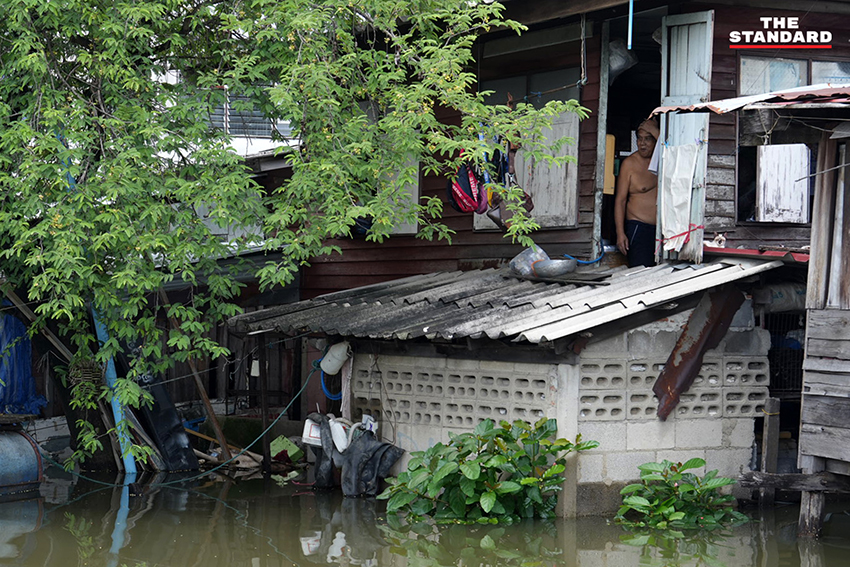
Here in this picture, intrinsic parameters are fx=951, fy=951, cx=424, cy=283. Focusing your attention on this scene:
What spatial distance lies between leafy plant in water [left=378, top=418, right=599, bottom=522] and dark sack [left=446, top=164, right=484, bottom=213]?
298 cm

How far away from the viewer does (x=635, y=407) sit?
966 centimetres

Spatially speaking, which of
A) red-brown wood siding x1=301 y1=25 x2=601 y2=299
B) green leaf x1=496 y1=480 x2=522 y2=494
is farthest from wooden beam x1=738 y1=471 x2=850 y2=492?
red-brown wood siding x1=301 y1=25 x2=601 y2=299

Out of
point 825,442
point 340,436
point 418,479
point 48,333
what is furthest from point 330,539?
point 48,333

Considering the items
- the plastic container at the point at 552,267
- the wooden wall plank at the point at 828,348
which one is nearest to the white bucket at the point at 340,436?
the plastic container at the point at 552,267

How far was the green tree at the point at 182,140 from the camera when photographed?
948 centimetres

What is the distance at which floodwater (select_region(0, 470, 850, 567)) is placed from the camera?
26.5 ft

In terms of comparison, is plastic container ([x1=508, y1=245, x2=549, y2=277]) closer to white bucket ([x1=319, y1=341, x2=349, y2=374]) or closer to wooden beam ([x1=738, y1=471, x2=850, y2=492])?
white bucket ([x1=319, y1=341, x2=349, y2=374])

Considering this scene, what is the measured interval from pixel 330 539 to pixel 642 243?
16.5 ft

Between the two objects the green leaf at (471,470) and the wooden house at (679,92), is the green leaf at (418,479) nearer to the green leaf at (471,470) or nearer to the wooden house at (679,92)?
the green leaf at (471,470)

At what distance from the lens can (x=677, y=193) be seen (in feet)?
33.9

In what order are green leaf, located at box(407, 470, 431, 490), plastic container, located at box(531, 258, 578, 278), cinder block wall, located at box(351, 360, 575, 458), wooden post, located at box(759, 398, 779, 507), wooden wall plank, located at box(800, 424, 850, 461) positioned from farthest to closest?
plastic container, located at box(531, 258, 578, 278) < wooden post, located at box(759, 398, 779, 507) < cinder block wall, located at box(351, 360, 575, 458) < green leaf, located at box(407, 470, 431, 490) < wooden wall plank, located at box(800, 424, 850, 461)

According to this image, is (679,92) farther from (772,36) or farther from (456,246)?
(456,246)

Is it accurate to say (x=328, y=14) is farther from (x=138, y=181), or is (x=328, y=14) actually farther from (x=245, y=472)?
(x=245, y=472)

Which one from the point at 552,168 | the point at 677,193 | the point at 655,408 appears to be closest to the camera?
the point at 655,408
